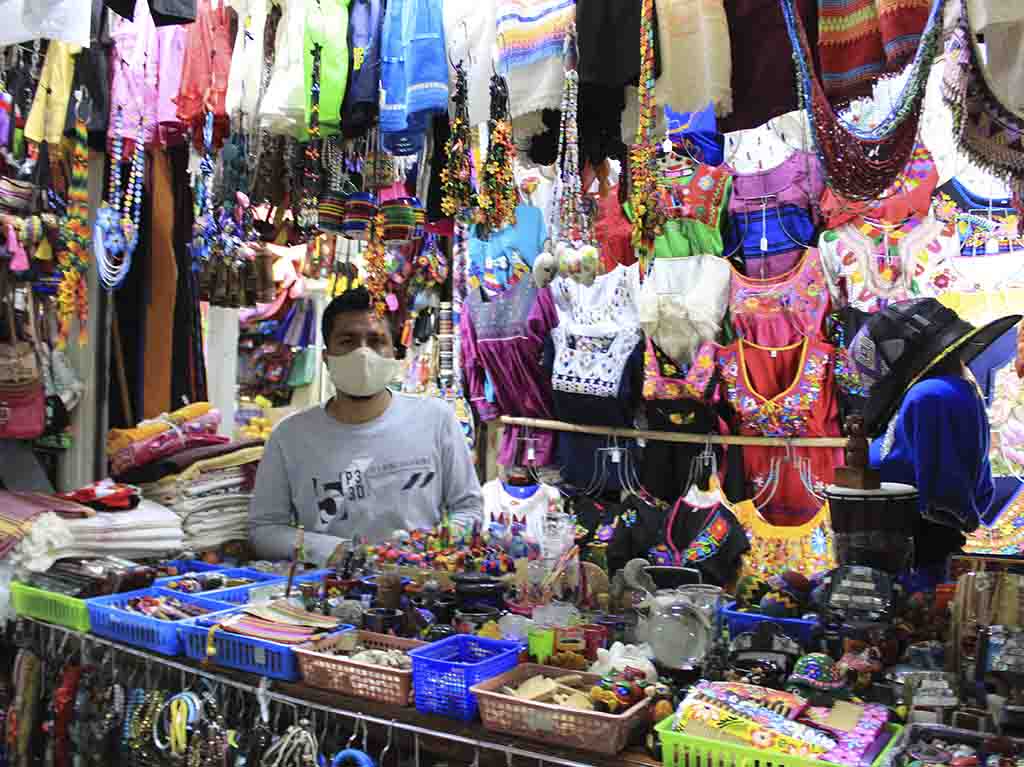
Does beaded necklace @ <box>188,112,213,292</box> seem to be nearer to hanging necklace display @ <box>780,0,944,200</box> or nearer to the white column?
the white column

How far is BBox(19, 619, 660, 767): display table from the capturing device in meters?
1.49

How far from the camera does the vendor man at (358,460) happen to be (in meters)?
3.06

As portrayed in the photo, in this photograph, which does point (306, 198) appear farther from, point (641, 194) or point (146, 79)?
point (641, 194)

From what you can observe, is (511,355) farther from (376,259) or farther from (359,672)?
(359,672)

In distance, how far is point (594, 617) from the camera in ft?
6.55

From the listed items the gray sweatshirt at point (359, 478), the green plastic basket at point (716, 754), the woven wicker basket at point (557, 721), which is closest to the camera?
the green plastic basket at point (716, 754)

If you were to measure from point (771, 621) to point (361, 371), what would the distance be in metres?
1.72

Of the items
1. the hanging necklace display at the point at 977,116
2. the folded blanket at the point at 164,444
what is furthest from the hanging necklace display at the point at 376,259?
the hanging necklace display at the point at 977,116

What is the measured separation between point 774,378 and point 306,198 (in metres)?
2.20

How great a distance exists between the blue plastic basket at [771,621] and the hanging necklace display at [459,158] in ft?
4.86

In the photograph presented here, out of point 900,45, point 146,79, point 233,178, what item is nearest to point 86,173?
point 146,79

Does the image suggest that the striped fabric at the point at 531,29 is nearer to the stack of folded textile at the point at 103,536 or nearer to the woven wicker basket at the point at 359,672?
the woven wicker basket at the point at 359,672

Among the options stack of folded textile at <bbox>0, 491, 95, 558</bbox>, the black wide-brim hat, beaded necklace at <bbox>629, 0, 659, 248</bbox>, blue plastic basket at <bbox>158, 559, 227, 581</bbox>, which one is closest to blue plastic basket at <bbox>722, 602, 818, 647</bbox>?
the black wide-brim hat

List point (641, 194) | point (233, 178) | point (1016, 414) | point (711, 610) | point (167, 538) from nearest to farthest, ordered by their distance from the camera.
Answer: point (711, 610) < point (641, 194) < point (167, 538) < point (233, 178) < point (1016, 414)
